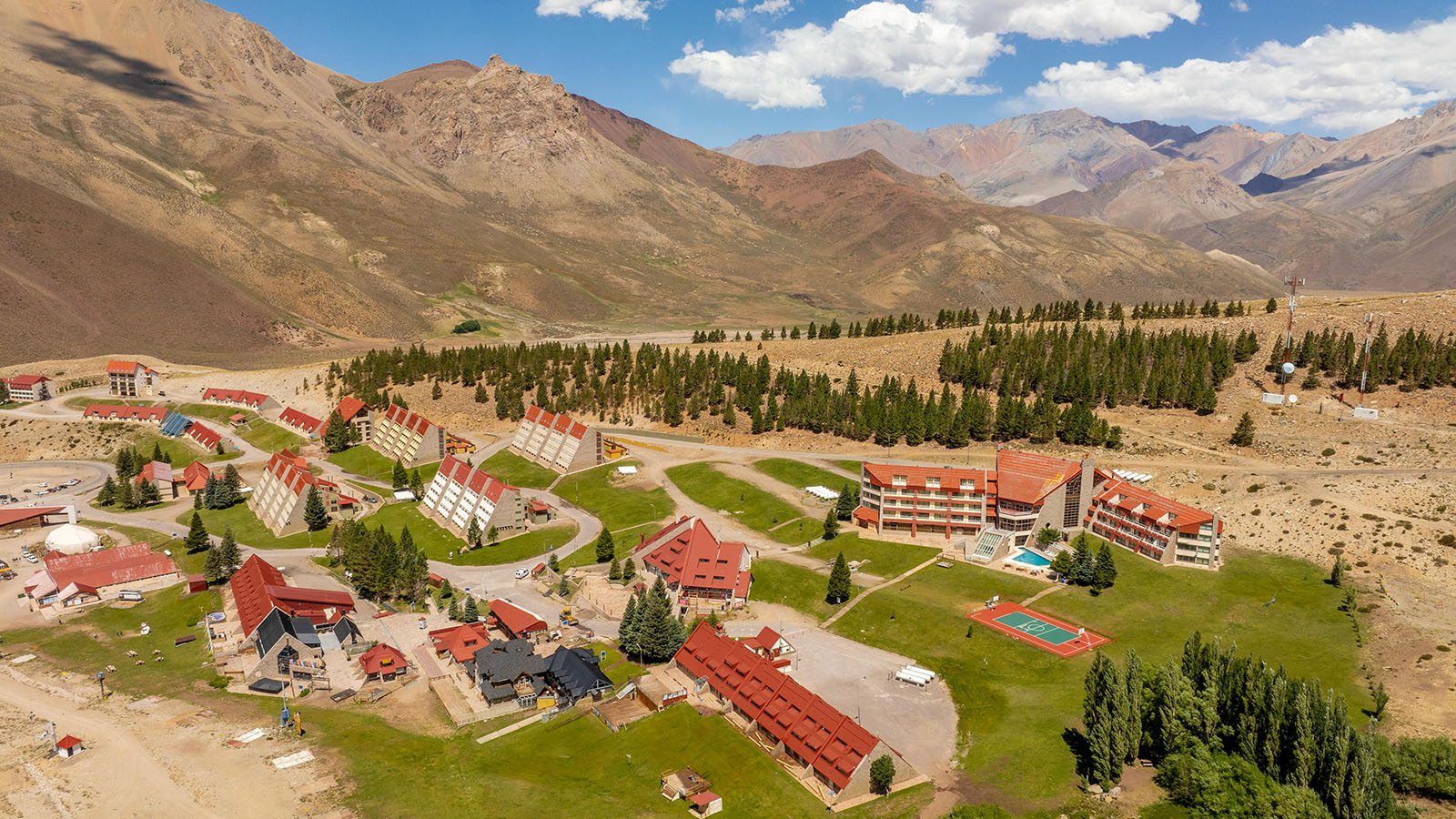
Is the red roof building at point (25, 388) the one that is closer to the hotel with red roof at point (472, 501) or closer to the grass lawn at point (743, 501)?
the hotel with red roof at point (472, 501)

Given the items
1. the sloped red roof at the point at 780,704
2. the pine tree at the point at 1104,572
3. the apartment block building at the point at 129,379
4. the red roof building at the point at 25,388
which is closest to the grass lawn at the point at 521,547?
the sloped red roof at the point at 780,704

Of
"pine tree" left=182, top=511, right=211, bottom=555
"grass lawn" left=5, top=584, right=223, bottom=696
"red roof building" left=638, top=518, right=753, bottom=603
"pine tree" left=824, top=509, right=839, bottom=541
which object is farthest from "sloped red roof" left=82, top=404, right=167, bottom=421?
"pine tree" left=824, top=509, right=839, bottom=541

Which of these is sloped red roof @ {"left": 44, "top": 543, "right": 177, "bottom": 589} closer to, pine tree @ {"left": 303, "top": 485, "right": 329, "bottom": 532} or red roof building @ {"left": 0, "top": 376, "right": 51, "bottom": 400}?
pine tree @ {"left": 303, "top": 485, "right": 329, "bottom": 532}

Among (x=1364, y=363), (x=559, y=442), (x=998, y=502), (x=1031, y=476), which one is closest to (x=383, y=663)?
(x=559, y=442)

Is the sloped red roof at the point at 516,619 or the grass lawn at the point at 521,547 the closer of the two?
the sloped red roof at the point at 516,619

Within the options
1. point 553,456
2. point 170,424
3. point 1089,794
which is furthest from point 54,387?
point 1089,794
